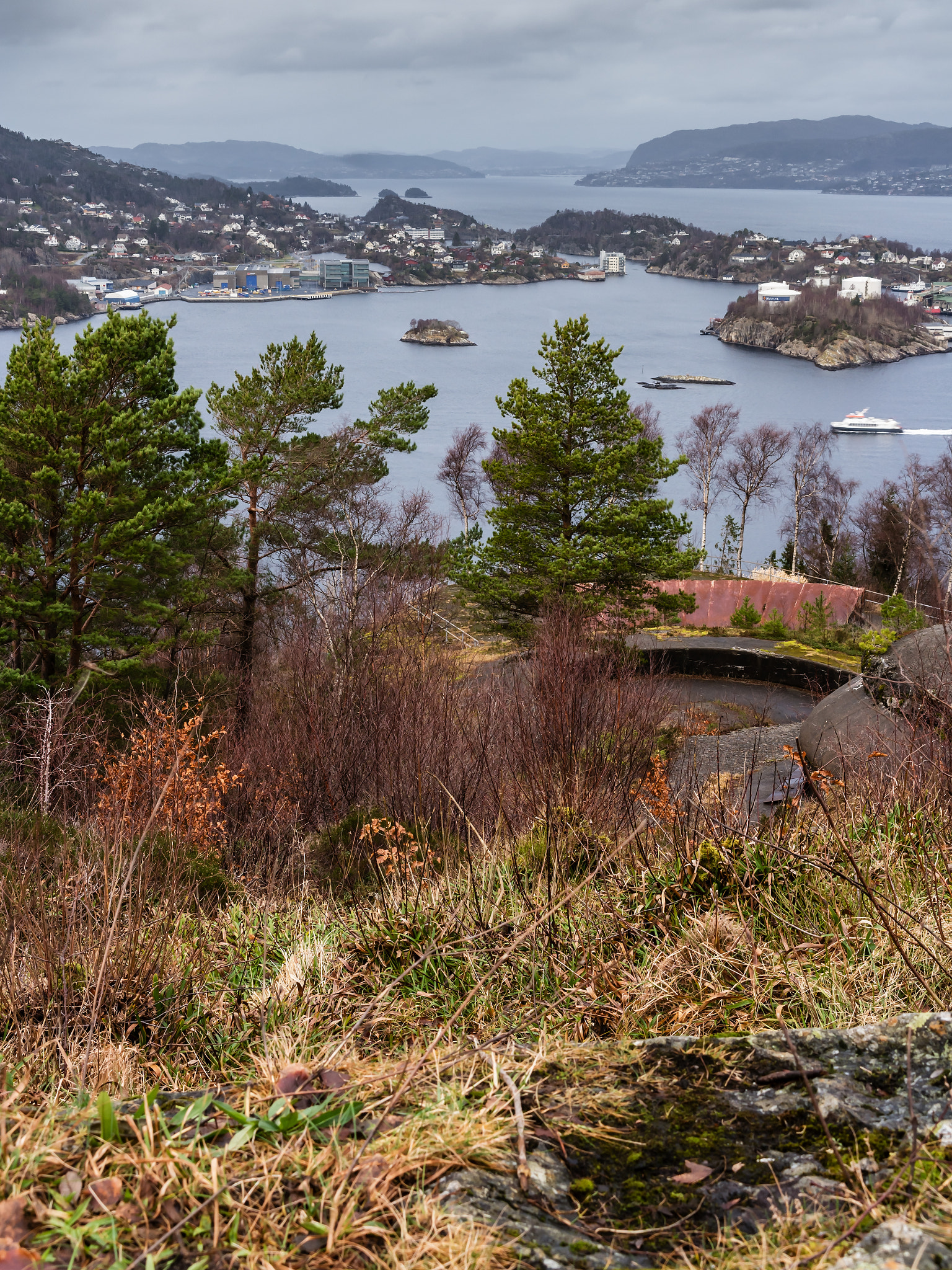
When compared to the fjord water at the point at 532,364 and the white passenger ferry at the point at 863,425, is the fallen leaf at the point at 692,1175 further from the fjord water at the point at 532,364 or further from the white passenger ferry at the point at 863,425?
the white passenger ferry at the point at 863,425

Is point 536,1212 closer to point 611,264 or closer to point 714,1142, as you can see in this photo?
point 714,1142

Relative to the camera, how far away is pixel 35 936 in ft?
11.0

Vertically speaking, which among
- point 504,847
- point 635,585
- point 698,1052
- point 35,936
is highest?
point 698,1052

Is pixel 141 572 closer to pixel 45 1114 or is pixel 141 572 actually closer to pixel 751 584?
pixel 45 1114

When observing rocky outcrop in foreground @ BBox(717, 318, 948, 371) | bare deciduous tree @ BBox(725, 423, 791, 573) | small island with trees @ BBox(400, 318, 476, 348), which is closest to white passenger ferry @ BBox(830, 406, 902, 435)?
bare deciduous tree @ BBox(725, 423, 791, 573)

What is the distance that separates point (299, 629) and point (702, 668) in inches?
437

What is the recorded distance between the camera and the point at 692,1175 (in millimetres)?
1841

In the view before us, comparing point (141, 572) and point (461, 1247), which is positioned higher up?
point (461, 1247)

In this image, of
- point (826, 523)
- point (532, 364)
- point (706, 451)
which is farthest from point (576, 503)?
point (532, 364)

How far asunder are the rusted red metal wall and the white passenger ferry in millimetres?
46818

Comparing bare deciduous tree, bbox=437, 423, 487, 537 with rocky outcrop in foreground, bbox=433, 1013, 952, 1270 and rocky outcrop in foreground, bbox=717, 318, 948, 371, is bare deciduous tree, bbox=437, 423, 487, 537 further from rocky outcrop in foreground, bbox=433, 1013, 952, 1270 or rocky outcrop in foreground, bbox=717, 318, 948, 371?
rocky outcrop in foreground, bbox=717, 318, 948, 371

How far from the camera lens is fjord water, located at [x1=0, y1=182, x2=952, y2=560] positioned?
72812mm

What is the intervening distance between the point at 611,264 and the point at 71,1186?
18261 centimetres

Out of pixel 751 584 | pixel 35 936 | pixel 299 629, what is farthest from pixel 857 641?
pixel 35 936
